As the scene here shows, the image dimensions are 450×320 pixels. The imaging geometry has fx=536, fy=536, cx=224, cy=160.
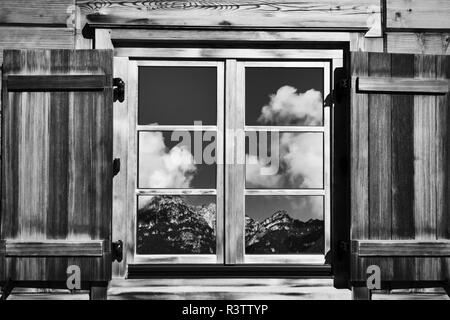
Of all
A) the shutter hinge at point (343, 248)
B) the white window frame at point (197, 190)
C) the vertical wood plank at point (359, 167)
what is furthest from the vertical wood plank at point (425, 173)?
the white window frame at point (197, 190)

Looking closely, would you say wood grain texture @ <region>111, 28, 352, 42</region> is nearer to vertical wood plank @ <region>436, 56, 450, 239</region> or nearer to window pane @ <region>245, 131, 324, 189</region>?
window pane @ <region>245, 131, 324, 189</region>

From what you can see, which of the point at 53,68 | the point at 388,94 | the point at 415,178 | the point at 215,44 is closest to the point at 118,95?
the point at 53,68

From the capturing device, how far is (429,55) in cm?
313

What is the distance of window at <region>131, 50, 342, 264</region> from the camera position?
325 cm

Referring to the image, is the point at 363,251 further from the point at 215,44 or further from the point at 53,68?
the point at 53,68

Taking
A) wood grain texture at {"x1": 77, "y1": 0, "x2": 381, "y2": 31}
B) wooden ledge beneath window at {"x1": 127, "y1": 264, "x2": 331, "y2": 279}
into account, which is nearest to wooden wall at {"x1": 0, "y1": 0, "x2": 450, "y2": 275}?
wood grain texture at {"x1": 77, "y1": 0, "x2": 381, "y2": 31}

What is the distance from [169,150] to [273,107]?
0.76 metres

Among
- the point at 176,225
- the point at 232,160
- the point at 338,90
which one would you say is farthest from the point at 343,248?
the point at 176,225

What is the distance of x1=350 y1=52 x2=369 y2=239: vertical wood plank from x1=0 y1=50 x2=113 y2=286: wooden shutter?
1386 millimetres

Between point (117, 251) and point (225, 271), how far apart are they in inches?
25.7

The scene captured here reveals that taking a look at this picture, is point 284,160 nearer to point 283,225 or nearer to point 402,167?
point 283,225

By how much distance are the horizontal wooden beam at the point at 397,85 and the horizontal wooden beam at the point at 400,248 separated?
34.0 inches

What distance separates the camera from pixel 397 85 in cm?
307

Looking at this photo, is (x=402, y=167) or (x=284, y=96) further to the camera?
(x=284, y=96)
